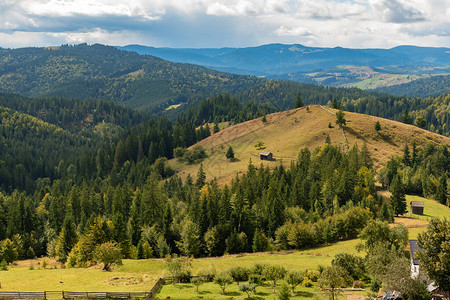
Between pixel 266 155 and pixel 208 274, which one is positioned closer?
pixel 208 274

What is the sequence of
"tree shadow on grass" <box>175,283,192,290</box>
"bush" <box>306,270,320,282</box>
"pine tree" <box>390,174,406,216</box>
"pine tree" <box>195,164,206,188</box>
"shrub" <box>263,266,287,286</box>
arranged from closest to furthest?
"tree shadow on grass" <box>175,283,192,290</box>, "shrub" <box>263,266,287,286</box>, "bush" <box>306,270,320,282</box>, "pine tree" <box>390,174,406,216</box>, "pine tree" <box>195,164,206,188</box>

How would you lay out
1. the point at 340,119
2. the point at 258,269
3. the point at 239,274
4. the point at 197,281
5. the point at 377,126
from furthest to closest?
1. the point at 340,119
2. the point at 377,126
3. the point at 258,269
4. the point at 239,274
5. the point at 197,281

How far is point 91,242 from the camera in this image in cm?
8350

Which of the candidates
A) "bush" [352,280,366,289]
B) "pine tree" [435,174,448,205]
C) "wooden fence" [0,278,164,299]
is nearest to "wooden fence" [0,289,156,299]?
"wooden fence" [0,278,164,299]

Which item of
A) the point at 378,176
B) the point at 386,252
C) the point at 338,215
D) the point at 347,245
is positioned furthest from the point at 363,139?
the point at 386,252

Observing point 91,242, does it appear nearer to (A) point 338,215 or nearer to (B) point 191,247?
(B) point 191,247

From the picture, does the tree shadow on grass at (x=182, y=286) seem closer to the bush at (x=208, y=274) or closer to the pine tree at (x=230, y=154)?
the bush at (x=208, y=274)

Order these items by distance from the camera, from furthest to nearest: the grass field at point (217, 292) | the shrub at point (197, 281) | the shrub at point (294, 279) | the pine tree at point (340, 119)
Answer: the pine tree at point (340, 119) → the shrub at point (197, 281) → the shrub at point (294, 279) → the grass field at point (217, 292)

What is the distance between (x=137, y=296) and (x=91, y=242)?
3759 cm

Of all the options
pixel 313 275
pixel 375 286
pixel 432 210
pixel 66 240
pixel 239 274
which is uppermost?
pixel 375 286

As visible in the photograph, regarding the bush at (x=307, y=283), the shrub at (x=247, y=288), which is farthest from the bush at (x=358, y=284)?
the shrub at (x=247, y=288)

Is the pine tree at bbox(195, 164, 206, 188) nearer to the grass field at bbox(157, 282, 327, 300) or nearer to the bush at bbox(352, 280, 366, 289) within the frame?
the grass field at bbox(157, 282, 327, 300)

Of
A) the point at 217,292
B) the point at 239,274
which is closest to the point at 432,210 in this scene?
the point at 239,274

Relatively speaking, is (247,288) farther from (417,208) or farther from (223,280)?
(417,208)
